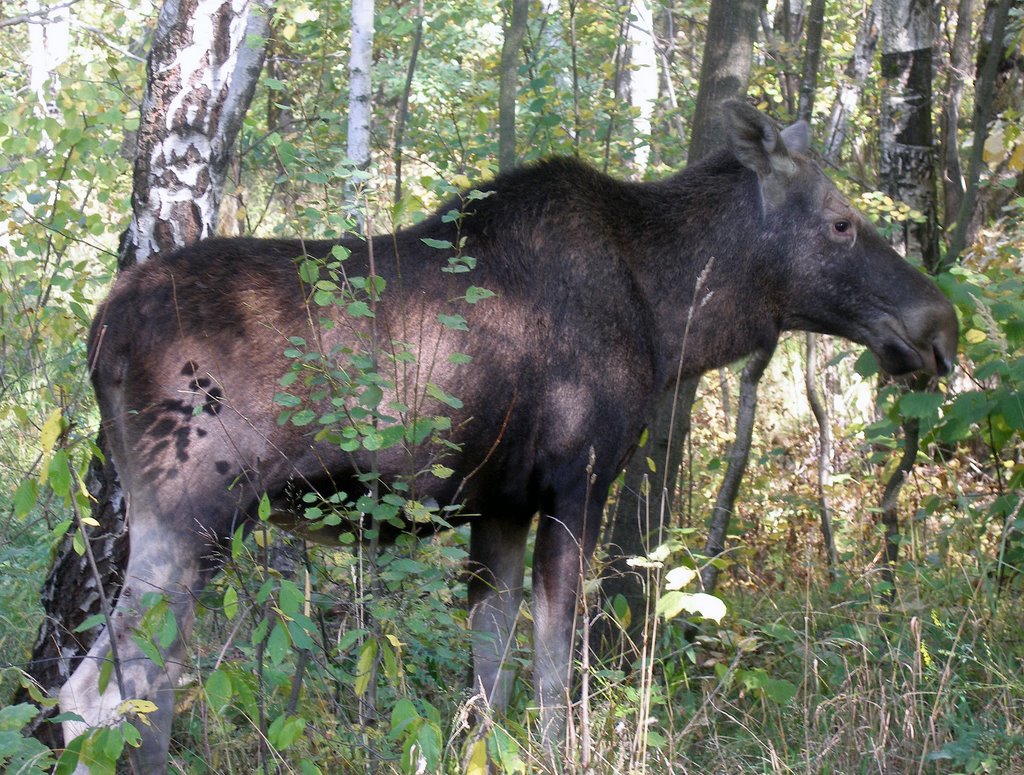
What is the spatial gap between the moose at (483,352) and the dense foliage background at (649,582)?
0.22 metres

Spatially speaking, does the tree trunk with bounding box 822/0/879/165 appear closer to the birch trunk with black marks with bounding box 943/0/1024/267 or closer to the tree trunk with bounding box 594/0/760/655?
Result: the birch trunk with black marks with bounding box 943/0/1024/267

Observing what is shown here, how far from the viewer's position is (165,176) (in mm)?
5504

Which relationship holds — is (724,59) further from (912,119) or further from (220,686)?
(220,686)

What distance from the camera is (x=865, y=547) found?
7668 mm

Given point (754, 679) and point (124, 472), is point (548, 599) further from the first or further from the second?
point (124, 472)

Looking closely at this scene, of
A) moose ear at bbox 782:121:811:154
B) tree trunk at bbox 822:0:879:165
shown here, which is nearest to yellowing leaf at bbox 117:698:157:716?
moose ear at bbox 782:121:811:154

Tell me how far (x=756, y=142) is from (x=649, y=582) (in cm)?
239

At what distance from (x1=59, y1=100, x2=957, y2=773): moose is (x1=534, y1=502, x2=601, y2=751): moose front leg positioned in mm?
13

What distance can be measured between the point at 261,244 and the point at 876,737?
3.50 metres

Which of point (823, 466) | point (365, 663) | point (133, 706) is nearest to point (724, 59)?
point (823, 466)

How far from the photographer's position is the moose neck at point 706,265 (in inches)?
226

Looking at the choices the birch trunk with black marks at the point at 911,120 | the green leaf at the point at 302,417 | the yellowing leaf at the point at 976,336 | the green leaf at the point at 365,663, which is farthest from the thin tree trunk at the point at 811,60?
the green leaf at the point at 365,663

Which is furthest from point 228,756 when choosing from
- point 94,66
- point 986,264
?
point 986,264

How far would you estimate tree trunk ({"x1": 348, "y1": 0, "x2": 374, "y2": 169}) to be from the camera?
7.39 metres
